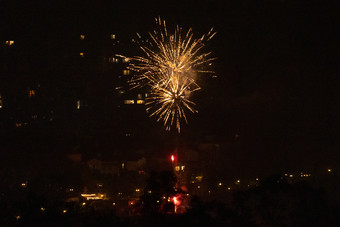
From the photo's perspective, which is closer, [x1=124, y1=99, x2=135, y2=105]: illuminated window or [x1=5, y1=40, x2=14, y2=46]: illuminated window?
[x1=5, y1=40, x2=14, y2=46]: illuminated window

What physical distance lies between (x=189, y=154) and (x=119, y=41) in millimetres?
4806

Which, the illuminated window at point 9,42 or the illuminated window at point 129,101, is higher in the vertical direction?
the illuminated window at point 9,42

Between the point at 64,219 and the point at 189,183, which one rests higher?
the point at 189,183

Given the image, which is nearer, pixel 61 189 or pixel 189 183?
pixel 61 189

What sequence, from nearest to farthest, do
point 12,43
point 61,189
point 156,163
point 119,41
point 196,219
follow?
point 196,219 < point 61,189 < point 156,163 < point 12,43 < point 119,41

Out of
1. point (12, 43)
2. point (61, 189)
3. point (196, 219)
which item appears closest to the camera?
point (196, 219)

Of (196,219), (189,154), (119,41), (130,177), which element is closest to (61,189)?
(130,177)

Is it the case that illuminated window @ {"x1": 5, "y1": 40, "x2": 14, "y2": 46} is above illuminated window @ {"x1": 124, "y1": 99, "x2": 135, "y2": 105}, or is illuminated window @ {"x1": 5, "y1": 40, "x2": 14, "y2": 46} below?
above

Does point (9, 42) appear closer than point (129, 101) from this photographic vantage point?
Yes

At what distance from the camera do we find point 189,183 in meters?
13.8

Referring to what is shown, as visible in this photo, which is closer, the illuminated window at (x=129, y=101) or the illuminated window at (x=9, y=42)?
the illuminated window at (x=9, y=42)

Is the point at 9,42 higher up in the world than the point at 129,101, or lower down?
higher up

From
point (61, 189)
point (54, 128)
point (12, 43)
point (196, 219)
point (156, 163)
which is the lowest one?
point (196, 219)

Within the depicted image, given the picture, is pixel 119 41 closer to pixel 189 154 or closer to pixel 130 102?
pixel 130 102
